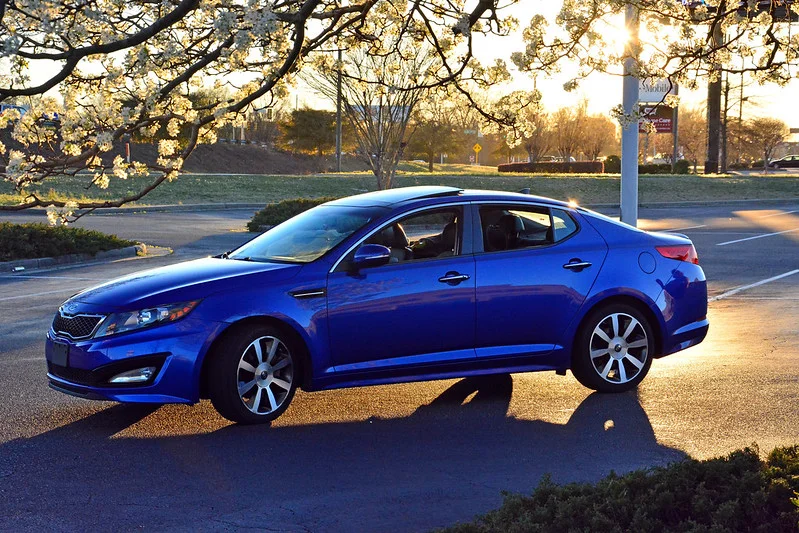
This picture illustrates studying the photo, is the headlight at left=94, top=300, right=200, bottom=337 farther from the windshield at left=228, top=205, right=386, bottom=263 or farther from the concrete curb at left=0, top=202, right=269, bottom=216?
the concrete curb at left=0, top=202, right=269, bottom=216

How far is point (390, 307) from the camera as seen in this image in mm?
7660

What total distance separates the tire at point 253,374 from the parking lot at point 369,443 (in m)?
0.14

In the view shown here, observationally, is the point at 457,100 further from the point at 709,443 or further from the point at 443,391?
the point at 709,443

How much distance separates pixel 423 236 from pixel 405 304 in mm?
817

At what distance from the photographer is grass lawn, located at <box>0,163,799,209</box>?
42406 millimetres

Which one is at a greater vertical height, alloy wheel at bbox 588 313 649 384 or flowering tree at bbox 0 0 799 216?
flowering tree at bbox 0 0 799 216

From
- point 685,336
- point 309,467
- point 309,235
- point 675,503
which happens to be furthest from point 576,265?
point 675,503

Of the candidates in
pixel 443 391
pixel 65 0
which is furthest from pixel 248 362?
pixel 65 0

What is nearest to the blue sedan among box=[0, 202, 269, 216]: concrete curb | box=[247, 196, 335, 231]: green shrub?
box=[247, 196, 335, 231]: green shrub

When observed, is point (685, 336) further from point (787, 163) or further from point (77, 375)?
point (787, 163)

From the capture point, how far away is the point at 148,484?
610 centimetres

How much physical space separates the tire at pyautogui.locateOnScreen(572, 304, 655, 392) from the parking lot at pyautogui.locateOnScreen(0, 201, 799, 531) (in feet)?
0.54

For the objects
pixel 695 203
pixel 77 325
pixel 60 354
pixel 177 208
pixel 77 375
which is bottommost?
pixel 695 203

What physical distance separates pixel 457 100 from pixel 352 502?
7648 millimetres
